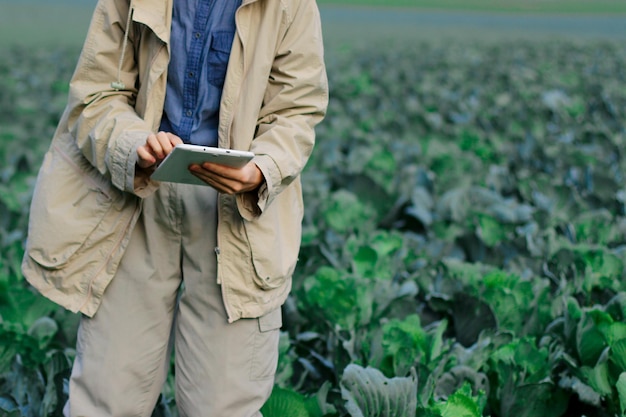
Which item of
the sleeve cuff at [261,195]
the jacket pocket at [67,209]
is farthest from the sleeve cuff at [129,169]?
the sleeve cuff at [261,195]

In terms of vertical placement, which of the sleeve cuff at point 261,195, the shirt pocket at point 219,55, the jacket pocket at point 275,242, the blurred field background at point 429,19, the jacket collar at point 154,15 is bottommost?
the blurred field background at point 429,19

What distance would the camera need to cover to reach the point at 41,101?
28.1 feet

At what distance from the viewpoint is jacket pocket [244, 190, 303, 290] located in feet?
7.67

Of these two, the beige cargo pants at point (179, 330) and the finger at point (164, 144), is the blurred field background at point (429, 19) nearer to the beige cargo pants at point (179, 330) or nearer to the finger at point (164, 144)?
the beige cargo pants at point (179, 330)

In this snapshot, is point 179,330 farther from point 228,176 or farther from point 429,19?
point 429,19

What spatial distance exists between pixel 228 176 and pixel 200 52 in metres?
0.39

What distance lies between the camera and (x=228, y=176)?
7.02 ft

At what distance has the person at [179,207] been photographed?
90.9 inches

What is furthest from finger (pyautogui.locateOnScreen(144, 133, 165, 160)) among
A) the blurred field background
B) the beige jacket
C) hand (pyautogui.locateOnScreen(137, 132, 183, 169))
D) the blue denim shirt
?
the blurred field background

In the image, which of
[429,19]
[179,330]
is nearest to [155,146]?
[179,330]

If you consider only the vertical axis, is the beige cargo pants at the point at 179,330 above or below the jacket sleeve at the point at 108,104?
below

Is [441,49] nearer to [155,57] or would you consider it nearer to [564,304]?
[564,304]

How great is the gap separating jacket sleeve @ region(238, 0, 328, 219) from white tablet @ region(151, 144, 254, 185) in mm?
179

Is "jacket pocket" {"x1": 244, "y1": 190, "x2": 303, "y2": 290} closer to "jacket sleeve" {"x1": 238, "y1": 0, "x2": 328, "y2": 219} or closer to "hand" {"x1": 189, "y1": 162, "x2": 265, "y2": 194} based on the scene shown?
"jacket sleeve" {"x1": 238, "y1": 0, "x2": 328, "y2": 219}
